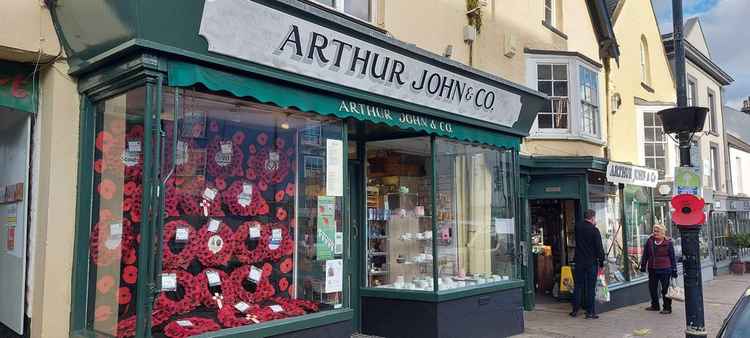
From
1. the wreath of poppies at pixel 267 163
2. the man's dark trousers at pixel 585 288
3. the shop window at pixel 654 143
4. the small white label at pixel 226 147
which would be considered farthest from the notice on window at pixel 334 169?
the shop window at pixel 654 143

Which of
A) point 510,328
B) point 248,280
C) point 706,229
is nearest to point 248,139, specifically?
point 248,280

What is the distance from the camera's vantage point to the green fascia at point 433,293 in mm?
7562

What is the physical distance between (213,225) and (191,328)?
116 centimetres

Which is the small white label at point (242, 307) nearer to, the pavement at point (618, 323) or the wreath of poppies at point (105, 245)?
the wreath of poppies at point (105, 245)

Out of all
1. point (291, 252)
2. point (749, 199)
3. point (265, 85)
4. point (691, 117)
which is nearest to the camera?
point (265, 85)

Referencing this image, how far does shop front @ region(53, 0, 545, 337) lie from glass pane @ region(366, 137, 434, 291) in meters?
0.03

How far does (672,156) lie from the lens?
1576cm

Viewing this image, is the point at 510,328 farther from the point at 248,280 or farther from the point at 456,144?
the point at 248,280

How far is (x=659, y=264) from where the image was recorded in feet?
36.2

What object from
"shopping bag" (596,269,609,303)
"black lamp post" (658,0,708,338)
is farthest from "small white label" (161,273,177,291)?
"shopping bag" (596,269,609,303)

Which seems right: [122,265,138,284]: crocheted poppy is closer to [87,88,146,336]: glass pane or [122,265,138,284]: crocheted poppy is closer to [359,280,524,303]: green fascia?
[87,88,146,336]: glass pane

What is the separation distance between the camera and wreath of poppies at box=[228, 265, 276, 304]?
604 centimetres

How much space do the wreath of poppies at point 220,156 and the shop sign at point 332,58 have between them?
1.12m

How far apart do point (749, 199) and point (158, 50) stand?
87.2ft
